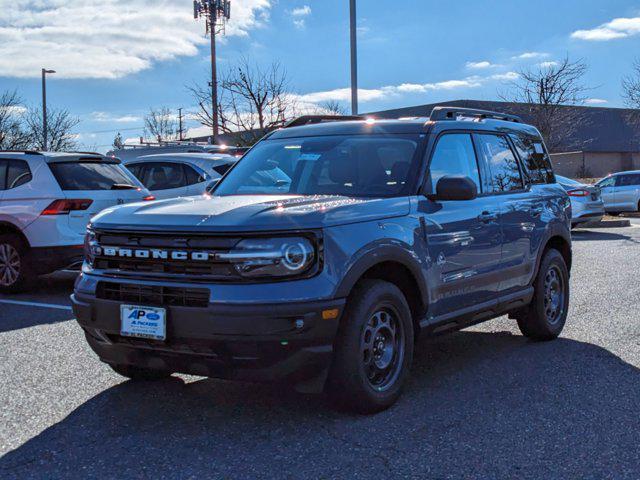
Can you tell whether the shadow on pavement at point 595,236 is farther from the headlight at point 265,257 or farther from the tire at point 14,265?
the headlight at point 265,257

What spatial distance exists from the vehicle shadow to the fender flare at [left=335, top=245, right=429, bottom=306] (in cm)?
77

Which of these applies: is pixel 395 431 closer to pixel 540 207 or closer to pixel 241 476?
pixel 241 476

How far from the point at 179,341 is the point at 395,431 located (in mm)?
1303

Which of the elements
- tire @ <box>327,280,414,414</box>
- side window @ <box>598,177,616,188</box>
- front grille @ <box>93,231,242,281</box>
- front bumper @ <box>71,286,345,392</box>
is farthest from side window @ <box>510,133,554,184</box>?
side window @ <box>598,177,616,188</box>

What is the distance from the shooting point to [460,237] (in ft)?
17.9

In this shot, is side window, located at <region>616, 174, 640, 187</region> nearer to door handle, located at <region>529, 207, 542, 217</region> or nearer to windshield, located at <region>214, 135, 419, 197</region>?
door handle, located at <region>529, 207, 542, 217</region>

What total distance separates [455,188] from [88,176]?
19.4 feet

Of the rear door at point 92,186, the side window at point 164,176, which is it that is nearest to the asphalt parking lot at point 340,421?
the rear door at point 92,186

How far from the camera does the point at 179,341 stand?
4.25 metres

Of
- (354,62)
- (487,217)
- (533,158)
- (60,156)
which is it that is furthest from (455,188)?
(354,62)

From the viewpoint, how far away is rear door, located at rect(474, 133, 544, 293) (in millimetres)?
6105

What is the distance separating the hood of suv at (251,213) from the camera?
4258 millimetres

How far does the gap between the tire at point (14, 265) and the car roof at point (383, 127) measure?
4.59 metres

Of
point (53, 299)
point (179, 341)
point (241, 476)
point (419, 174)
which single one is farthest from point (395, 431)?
point (53, 299)
